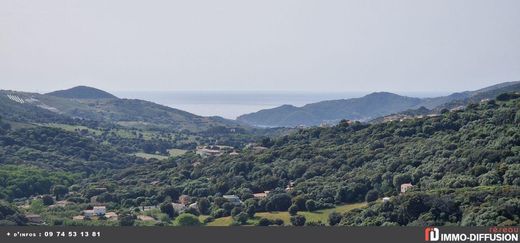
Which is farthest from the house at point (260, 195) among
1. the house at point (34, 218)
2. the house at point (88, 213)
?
the house at point (34, 218)

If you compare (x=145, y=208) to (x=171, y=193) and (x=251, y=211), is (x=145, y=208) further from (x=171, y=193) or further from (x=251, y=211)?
(x=251, y=211)

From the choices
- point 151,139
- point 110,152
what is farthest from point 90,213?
point 151,139

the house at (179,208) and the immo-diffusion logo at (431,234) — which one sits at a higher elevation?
the immo-diffusion logo at (431,234)

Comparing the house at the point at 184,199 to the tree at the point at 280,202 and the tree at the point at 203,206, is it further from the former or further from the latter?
the tree at the point at 280,202

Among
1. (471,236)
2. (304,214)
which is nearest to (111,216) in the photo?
(304,214)

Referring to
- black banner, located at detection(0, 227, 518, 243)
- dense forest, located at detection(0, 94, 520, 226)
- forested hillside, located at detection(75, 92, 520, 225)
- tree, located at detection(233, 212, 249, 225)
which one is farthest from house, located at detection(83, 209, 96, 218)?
black banner, located at detection(0, 227, 518, 243)

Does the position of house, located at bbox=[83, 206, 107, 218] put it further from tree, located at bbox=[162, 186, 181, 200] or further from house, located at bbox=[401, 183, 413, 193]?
house, located at bbox=[401, 183, 413, 193]
